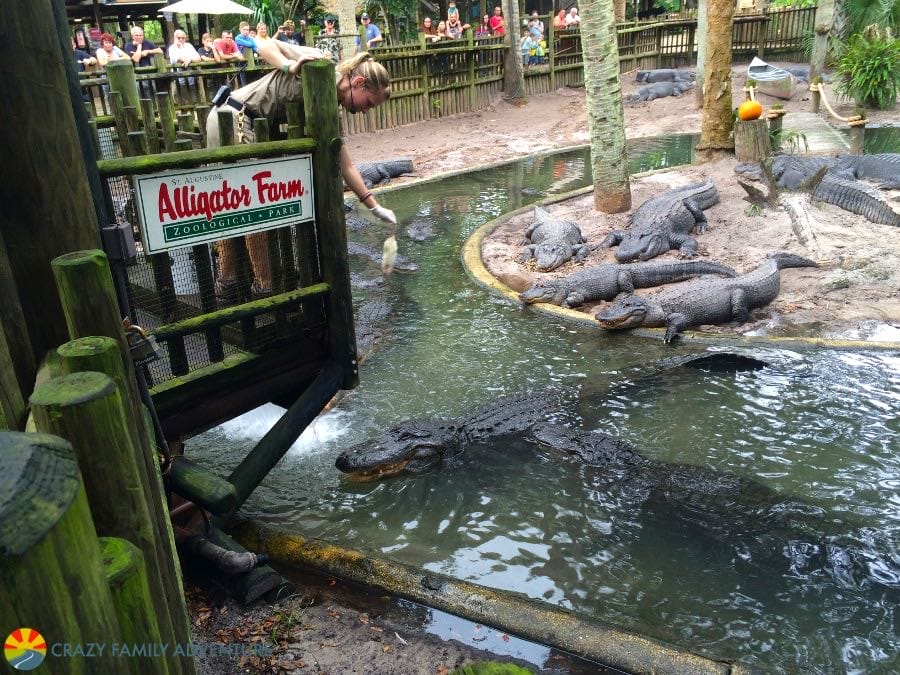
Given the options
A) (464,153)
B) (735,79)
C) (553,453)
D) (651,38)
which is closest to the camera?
(553,453)

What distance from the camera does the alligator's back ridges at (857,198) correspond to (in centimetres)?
801

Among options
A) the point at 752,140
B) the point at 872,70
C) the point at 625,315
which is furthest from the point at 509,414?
the point at 872,70

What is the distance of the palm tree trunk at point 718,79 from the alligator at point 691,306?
457 centimetres

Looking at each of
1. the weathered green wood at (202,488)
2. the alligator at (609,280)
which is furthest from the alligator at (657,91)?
the weathered green wood at (202,488)

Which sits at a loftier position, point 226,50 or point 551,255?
point 226,50

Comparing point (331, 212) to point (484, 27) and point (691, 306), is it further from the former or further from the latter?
point (484, 27)

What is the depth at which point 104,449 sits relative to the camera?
50.6 inches

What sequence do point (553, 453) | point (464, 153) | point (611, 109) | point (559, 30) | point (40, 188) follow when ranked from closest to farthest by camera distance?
1. point (40, 188)
2. point (553, 453)
3. point (611, 109)
4. point (464, 153)
5. point (559, 30)

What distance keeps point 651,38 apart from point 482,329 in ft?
65.4

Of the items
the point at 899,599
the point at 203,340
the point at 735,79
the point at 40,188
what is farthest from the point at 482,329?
the point at 735,79

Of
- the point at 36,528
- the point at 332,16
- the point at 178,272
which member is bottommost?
the point at 178,272

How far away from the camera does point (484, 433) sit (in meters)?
4.57

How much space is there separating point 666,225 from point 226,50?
10140 millimetres

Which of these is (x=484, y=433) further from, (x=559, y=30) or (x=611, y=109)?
(x=559, y=30)
